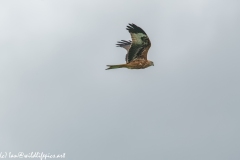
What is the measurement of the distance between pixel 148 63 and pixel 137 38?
5.80 feet

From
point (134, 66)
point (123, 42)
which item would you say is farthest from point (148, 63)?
point (123, 42)

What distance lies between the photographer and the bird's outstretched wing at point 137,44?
32.7m

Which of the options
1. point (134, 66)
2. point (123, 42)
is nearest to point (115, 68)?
point (134, 66)

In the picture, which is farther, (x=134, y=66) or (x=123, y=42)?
(x=123, y=42)

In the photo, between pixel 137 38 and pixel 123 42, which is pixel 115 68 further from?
pixel 123 42

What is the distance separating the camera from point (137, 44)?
33594mm

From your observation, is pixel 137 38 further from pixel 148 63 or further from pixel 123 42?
pixel 123 42

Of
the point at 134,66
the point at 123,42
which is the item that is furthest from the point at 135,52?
the point at 123,42

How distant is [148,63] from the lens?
3428cm

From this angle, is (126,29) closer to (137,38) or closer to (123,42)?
(137,38)

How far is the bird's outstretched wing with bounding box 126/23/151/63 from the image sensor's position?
32.7 m

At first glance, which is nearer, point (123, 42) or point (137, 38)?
point (137, 38)

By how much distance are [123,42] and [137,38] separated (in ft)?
13.6

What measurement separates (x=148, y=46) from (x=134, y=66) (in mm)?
1299
